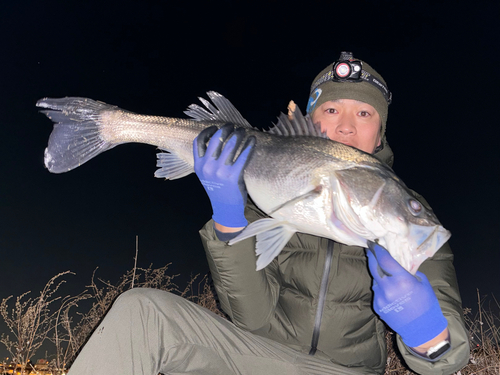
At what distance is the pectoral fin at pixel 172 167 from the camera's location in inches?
109

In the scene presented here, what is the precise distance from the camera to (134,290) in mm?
2270

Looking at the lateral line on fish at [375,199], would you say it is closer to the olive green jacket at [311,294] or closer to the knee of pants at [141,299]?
the olive green jacket at [311,294]

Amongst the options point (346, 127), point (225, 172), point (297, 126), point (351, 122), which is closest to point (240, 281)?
point (225, 172)

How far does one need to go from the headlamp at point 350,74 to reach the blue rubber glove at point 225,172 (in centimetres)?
124

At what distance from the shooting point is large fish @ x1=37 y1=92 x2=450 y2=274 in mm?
2141

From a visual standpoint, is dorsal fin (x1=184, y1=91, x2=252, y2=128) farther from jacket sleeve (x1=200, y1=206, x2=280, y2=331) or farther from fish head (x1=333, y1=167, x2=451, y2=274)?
fish head (x1=333, y1=167, x2=451, y2=274)

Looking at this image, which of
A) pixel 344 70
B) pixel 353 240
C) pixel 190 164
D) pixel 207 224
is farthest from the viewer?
pixel 344 70

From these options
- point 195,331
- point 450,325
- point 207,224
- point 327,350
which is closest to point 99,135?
point 207,224

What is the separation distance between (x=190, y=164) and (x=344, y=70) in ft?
5.25

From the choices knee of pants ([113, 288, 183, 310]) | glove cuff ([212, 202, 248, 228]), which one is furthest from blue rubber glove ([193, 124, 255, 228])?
knee of pants ([113, 288, 183, 310])

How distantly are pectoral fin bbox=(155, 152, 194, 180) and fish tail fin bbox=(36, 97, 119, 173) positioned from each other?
40 centimetres

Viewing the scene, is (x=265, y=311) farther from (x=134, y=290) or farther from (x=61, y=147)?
(x=61, y=147)

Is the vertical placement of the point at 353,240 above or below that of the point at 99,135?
below

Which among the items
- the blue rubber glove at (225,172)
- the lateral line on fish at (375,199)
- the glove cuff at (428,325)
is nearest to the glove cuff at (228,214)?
the blue rubber glove at (225,172)
